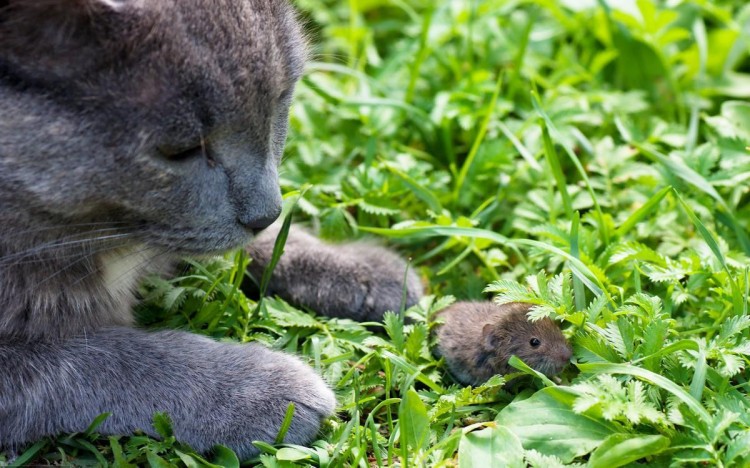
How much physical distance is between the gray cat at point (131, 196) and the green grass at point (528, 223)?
0.11 m

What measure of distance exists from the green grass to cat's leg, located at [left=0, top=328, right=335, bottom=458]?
0.18ft

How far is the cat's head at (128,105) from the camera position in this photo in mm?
2010

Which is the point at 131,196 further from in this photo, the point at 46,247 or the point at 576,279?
the point at 576,279

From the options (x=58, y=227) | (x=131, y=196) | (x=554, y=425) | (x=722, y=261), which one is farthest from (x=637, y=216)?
(x=58, y=227)

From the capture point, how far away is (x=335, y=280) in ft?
9.37

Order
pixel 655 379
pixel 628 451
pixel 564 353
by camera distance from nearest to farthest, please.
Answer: pixel 628 451 < pixel 655 379 < pixel 564 353

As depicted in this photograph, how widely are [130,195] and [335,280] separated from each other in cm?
89

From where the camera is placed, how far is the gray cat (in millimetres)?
2031

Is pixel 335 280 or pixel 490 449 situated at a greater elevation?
pixel 335 280

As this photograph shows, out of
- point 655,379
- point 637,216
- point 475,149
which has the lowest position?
point 655,379

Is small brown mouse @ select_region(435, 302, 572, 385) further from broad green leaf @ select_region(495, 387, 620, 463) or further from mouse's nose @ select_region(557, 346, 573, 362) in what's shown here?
broad green leaf @ select_region(495, 387, 620, 463)

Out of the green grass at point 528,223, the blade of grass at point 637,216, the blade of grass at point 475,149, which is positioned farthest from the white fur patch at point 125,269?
the blade of grass at point 637,216

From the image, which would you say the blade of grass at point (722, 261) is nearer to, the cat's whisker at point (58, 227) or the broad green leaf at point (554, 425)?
the broad green leaf at point (554, 425)

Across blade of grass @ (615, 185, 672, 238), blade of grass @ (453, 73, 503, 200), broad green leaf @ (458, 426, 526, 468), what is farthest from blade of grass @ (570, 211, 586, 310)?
blade of grass @ (453, 73, 503, 200)
